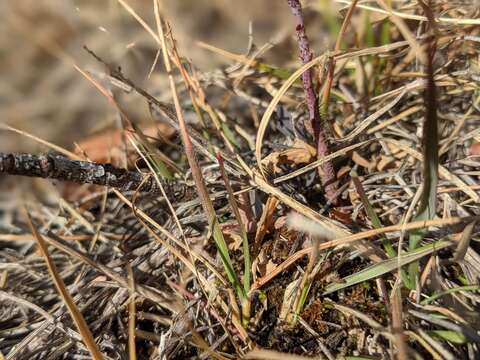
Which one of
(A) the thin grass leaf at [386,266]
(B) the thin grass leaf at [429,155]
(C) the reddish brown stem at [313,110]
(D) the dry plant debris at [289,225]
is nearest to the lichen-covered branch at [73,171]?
(D) the dry plant debris at [289,225]

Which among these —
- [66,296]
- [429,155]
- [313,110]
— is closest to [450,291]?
[429,155]

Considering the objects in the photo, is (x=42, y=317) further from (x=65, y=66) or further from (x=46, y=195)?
(x=65, y=66)

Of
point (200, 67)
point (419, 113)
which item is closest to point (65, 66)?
point (200, 67)

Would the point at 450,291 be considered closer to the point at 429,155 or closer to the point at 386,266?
the point at 386,266

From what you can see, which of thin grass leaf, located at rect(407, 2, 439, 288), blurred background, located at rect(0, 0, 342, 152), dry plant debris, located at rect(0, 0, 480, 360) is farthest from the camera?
blurred background, located at rect(0, 0, 342, 152)

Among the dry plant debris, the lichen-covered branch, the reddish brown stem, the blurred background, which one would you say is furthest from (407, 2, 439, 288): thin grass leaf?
the blurred background

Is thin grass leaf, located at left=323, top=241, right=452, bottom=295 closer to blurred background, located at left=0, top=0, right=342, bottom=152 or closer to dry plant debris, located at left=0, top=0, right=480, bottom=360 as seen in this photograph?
dry plant debris, located at left=0, top=0, right=480, bottom=360
